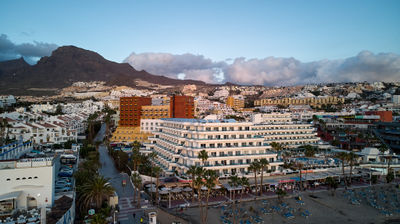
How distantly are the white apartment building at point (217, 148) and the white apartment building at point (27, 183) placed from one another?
78.0ft

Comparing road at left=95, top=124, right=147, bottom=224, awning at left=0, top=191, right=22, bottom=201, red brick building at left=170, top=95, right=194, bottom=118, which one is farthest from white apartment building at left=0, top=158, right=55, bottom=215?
red brick building at left=170, top=95, right=194, bottom=118

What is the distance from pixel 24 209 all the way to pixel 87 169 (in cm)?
1803

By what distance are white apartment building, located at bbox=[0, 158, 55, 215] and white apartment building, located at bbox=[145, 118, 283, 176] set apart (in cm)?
2379

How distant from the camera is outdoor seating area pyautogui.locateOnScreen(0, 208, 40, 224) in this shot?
2645cm

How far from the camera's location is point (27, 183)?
30.4 m

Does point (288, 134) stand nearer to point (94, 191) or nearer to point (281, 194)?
point (281, 194)

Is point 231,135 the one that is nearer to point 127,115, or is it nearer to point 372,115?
point 127,115

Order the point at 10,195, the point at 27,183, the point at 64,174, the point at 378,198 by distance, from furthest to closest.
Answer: the point at 378,198 < the point at 64,174 < the point at 27,183 < the point at 10,195

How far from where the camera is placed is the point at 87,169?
157 feet

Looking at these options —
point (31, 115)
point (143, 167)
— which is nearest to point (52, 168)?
point (143, 167)

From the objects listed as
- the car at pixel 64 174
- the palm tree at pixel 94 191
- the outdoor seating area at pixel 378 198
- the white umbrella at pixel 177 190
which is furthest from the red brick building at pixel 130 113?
the outdoor seating area at pixel 378 198

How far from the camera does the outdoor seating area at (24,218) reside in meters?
26.5

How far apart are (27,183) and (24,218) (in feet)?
14.4

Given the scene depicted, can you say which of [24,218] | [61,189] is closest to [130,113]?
[61,189]
